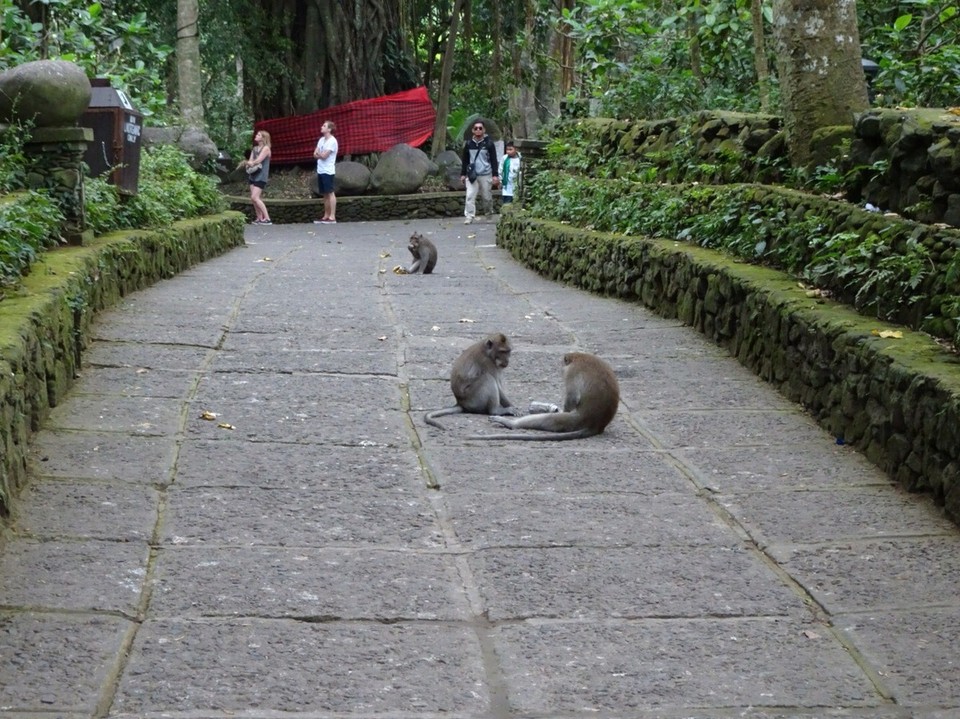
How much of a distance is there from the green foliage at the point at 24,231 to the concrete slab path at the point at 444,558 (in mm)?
777

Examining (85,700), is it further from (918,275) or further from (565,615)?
(918,275)

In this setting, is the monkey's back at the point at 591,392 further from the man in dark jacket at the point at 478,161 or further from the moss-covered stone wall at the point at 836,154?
the man in dark jacket at the point at 478,161

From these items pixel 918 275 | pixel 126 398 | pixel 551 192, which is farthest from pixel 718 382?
pixel 551 192

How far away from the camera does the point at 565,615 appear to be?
442cm

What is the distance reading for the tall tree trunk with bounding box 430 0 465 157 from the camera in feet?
93.2

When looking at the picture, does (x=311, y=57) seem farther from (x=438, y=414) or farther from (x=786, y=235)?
(x=438, y=414)

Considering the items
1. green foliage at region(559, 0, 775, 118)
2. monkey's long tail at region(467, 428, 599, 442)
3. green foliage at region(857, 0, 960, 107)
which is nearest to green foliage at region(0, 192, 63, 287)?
monkey's long tail at region(467, 428, 599, 442)

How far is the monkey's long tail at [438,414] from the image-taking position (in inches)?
278

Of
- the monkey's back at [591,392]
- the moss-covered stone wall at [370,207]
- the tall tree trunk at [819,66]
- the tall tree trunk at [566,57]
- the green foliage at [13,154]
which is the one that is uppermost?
the tall tree trunk at [566,57]

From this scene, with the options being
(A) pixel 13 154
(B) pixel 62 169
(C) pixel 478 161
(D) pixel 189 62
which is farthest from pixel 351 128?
(A) pixel 13 154

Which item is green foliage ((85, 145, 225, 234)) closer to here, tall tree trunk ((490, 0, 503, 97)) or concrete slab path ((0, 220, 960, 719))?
concrete slab path ((0, 220, 960, 719))

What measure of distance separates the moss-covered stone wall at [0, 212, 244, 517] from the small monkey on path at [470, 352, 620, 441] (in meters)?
2.21

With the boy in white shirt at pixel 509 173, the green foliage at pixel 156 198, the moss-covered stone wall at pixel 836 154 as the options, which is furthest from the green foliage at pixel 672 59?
the green foliage at pixel 156 198

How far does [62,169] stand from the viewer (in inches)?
399
